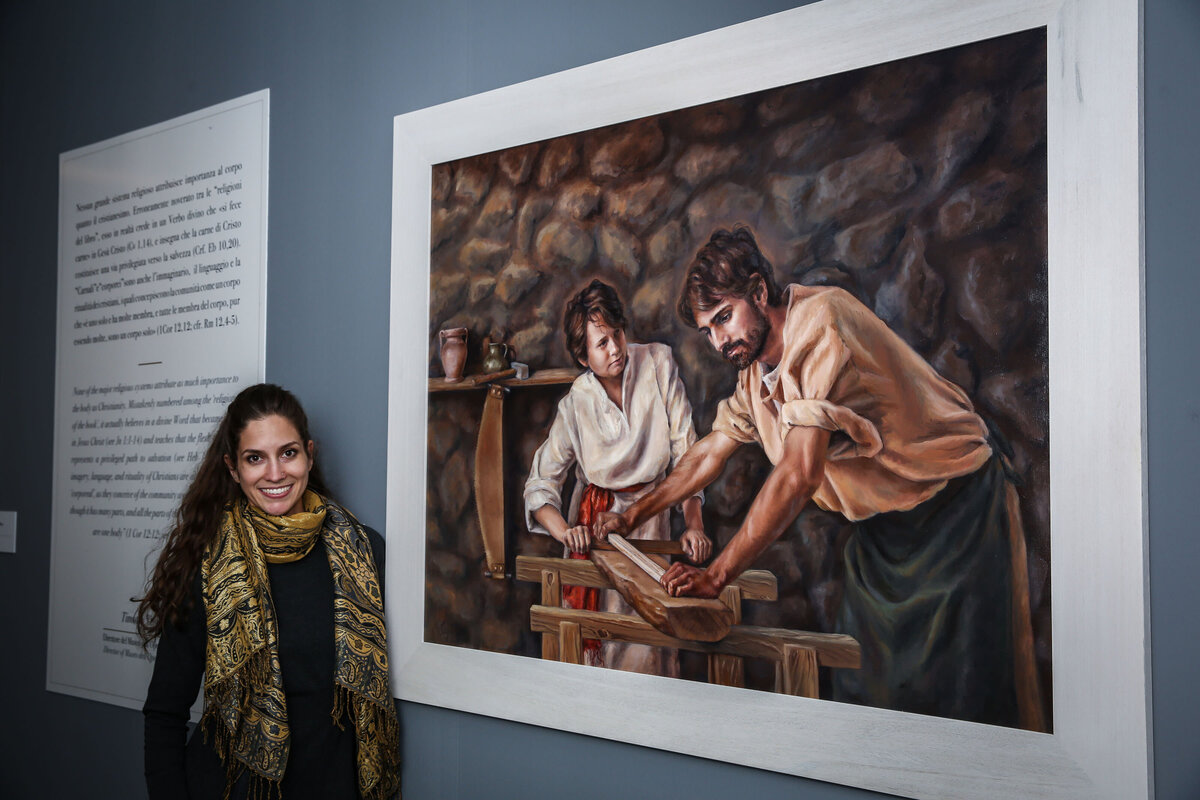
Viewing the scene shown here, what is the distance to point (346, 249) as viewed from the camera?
6.69ft

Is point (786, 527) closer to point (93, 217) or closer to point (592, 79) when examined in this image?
point (592, 79)

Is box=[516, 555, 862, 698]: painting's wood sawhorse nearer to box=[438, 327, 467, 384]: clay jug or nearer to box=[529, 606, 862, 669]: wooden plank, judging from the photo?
box=[529, 606, 862, 669]: wooden plank

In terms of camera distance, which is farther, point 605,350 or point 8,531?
point 8,531

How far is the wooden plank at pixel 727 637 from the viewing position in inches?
54.2

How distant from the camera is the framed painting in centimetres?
121

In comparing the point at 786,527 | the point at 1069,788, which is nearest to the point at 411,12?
the point at 786,527

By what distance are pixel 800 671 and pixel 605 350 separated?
0.65 metres

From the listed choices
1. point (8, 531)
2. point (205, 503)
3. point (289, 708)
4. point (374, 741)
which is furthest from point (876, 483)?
point (8, 531)

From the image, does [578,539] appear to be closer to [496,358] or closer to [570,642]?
[570,642]

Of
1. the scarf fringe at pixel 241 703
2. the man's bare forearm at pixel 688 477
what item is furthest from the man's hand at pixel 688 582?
the scarf fringe at pixel 241 703

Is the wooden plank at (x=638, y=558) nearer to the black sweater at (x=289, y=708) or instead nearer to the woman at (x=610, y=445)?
the woman at (x=610, y=445)

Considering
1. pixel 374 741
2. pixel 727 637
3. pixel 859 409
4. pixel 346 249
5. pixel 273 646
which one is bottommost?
pixel 374 741

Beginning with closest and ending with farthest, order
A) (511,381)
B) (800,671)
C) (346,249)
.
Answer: (800,671), (511,381), (346,249)

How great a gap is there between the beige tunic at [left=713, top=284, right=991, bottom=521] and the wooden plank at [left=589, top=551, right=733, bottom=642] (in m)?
0.27
